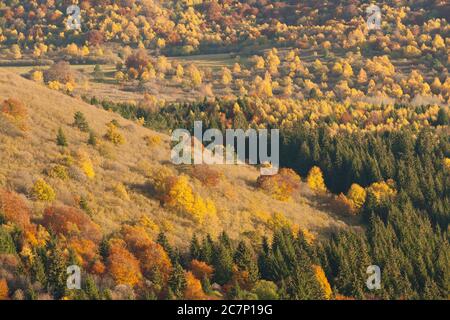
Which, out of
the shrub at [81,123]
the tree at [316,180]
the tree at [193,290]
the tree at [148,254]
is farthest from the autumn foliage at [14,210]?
the tree at [316,180]

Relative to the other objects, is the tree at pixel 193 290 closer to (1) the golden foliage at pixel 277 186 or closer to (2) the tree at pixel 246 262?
(2) the tree at pixel 246 262

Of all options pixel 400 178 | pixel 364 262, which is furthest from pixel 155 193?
pixel 400 178

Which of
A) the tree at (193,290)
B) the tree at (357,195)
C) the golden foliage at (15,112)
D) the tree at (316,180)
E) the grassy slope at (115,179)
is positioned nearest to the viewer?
the tree at (193,290)

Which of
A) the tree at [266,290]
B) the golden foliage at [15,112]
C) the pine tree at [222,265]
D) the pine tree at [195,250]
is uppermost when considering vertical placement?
the golden foliage at [15,112]

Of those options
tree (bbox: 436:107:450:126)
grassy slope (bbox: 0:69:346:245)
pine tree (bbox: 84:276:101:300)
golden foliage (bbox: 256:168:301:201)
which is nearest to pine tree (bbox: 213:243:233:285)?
grassy slope (bbox: 0:69:346:245)

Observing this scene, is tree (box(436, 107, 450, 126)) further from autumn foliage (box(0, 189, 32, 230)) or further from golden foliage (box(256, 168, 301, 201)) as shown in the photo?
autumn foliage (box(0, 189, 32, 230))

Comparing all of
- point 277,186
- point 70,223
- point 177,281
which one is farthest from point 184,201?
point 277,186

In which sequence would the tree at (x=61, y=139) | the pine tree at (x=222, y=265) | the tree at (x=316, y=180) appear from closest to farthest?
the pine tree at (x=222, y=265) → the tree at (x=61, y=139) → the tree at (x=316, y=180)
